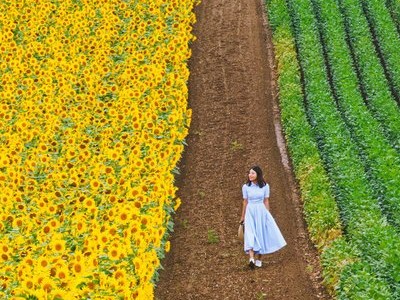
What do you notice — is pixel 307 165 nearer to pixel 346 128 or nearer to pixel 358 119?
pixel 346 128

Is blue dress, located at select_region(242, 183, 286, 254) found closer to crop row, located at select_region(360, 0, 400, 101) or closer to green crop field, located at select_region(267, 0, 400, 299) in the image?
green crop field, located at select_region(267, 0, 400, 299)

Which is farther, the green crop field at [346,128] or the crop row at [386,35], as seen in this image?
the crop row at [386,35]

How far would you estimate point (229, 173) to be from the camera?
17.7 m

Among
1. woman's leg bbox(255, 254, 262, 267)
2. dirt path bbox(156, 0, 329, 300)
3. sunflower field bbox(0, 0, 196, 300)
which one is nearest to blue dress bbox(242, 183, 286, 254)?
woman's leg bbox(255, 254, 262, 267)

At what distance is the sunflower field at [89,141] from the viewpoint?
33.8 ft

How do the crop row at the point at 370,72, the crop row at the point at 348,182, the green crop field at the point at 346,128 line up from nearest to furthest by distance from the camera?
the crop row at the point at 348,182, the green crop field at the point at 346,128, the crop row at the point at 370,72

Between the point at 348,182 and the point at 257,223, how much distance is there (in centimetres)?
303

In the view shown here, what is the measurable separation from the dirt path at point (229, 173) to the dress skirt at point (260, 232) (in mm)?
389

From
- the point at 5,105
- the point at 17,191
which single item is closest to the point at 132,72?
the point at 5,105

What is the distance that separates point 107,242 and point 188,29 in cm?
1421

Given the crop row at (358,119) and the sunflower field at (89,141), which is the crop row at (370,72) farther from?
the sunflower field at (89,141)

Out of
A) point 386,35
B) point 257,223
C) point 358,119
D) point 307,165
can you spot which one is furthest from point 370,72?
point 257,223

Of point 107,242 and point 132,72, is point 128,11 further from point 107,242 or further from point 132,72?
point 107,242

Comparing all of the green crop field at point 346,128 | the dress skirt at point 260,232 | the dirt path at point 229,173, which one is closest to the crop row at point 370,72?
the green crop field at point 346,128
